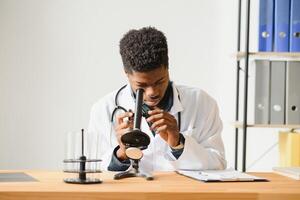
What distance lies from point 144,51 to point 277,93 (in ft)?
3.87

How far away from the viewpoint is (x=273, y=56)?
10.1 ft

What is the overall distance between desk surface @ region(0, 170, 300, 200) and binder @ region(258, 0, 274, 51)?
141cm

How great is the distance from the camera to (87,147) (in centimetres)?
163

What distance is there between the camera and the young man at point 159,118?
1927mm

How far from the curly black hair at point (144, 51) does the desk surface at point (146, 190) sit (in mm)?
498

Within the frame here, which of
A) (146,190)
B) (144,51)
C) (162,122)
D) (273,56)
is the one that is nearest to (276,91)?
(273,56)

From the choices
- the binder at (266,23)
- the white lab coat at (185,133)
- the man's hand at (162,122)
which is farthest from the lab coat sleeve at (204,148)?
the binder at (266,23)

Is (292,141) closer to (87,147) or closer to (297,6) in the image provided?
(297,6)

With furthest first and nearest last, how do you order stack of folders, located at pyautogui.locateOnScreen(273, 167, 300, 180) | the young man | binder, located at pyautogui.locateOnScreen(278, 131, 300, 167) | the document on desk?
binder, located at pyautogui.locateOnScreen(278, 131, 300, 167)
the young man
stack of folders, located at pyautogui.locateOnScreen(273, 167, 300, 180)
the document on desk

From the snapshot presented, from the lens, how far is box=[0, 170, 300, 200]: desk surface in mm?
1415

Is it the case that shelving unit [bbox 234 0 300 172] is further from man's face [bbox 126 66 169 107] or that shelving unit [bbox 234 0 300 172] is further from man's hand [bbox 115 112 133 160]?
man's hand [bbox 115 112 133 160]

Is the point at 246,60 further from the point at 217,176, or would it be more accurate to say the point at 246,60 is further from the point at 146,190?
the point at 146,190

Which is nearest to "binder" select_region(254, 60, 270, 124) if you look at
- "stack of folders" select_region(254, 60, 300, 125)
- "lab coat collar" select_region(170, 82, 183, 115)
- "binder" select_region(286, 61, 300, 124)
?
"stack of folders" select_region(254, 60, 300, 125)

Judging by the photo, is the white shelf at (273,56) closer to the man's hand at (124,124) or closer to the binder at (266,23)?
the binder at (266,23)
